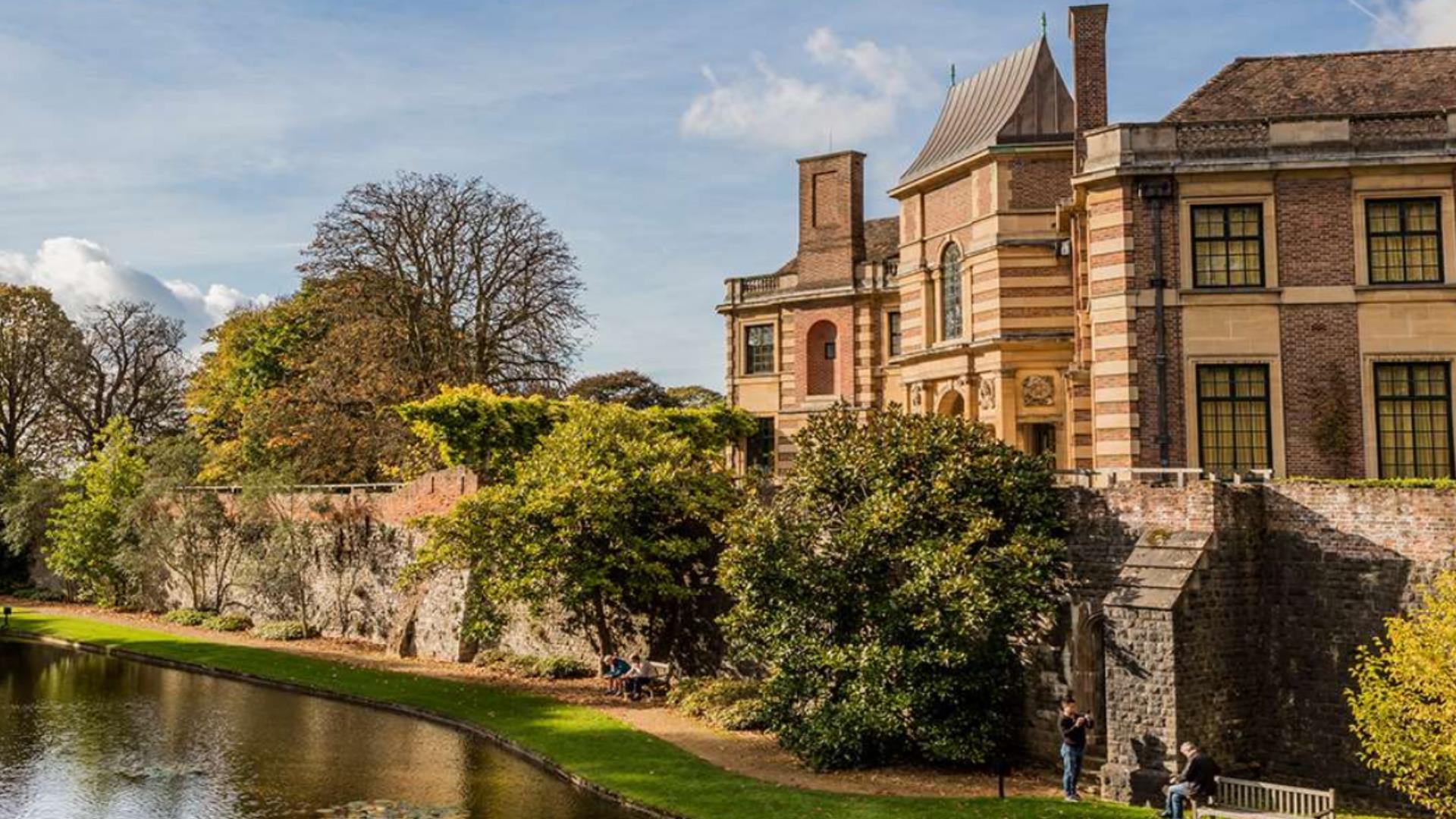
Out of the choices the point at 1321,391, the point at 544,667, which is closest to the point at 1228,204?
the point at 1321,391

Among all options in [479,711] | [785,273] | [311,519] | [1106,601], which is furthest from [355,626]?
[1106,601]

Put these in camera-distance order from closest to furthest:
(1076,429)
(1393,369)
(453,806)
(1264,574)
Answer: (453,806) < (1264,574) < (1393,369) < (1076,429)

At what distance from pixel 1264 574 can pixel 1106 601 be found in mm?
2786

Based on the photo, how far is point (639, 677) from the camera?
25859mm

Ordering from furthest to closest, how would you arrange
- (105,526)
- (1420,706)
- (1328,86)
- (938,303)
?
1. (105,526)
2. (938,303)
3. (1328,86)
4. (1420,706)

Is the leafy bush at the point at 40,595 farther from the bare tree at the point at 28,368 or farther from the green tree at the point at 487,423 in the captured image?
the green tree at the point at 487,423

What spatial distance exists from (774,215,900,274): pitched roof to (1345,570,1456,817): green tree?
26.4 metres

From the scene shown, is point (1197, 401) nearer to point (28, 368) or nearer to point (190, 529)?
point (190, 529)

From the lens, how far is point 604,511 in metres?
25.4

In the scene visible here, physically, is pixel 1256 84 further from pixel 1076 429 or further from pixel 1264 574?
pixel 1264 574

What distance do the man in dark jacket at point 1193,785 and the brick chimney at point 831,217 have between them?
85.5ft

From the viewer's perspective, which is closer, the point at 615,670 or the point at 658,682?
the point at 615,670

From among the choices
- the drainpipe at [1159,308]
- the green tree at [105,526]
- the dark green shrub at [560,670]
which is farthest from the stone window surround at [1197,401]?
the green tree at [105,526]

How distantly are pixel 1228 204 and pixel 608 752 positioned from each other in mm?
15377
